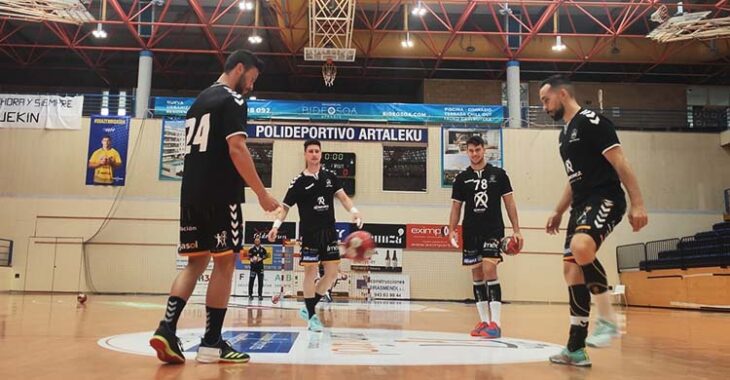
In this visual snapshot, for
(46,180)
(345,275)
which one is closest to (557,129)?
(345,275)

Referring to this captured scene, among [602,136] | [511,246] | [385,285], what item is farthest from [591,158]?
[385,285]

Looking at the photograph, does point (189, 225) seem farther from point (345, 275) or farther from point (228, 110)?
point (345, 275)

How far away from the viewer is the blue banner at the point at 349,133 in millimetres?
19125

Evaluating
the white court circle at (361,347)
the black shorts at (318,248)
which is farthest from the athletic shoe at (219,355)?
the black shorts at (318,248)

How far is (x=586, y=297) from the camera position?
362 centimetres

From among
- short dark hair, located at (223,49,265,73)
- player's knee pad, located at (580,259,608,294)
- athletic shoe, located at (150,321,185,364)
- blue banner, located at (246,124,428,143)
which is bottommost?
athletic shoe, located at (150,321,185,364)

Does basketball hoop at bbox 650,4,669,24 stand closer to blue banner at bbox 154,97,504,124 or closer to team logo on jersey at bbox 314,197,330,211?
blue banner at bbox 154,97,504,124

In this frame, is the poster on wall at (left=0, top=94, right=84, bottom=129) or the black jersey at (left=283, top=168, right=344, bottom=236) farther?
the poster on wall at (left=0, top=94, right=84, bottom=129)

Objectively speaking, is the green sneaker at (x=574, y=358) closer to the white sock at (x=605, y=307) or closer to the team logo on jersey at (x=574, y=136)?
the white sock at (x=605, y=307)

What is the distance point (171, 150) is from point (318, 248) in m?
14.4

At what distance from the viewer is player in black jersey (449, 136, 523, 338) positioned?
5672mm

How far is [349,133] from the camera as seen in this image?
1916 centimetres

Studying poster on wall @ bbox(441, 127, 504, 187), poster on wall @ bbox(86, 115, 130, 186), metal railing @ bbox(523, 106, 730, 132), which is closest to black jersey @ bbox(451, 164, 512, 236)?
poster on wall @ bbox(441, 127, 504, 187)

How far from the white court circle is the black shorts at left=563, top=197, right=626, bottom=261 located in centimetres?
91
